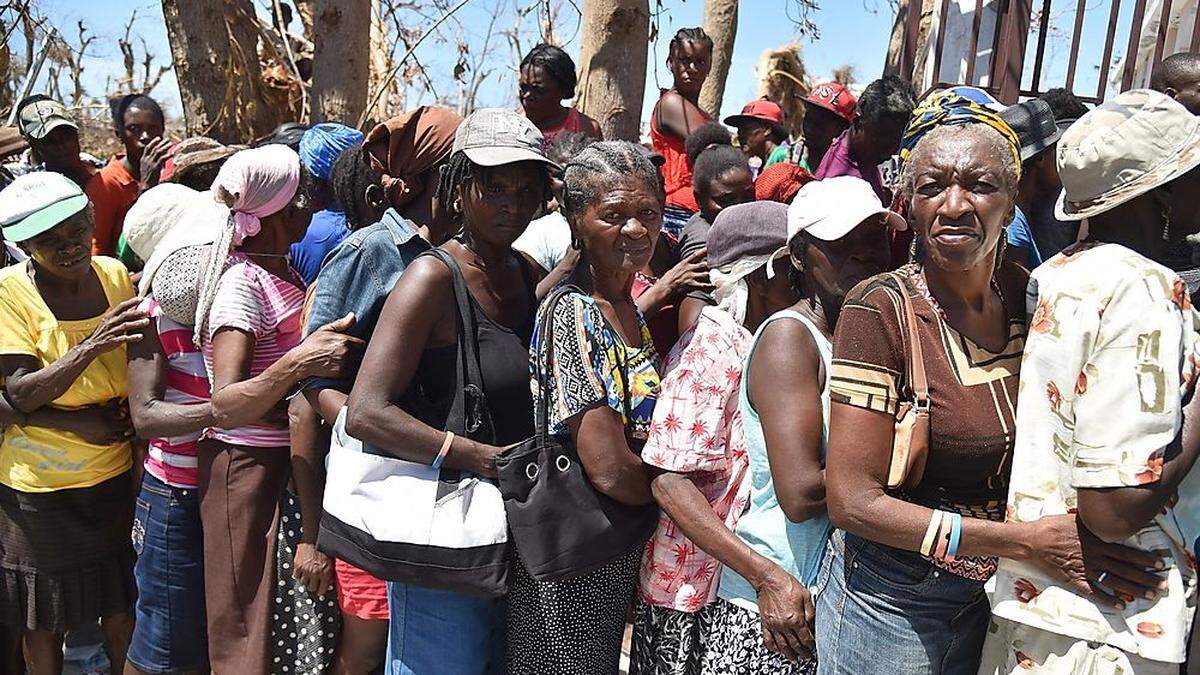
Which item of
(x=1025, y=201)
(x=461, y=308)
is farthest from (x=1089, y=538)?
(x=1025, y=201)

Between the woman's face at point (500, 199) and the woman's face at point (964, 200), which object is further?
the woman's face at point (500, 199)

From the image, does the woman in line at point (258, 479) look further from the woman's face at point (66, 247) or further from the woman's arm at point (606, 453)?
the woman's arm at point (606, 453)

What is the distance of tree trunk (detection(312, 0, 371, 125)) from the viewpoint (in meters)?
5.32

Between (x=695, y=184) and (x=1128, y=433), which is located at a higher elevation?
(x=695, y=184)

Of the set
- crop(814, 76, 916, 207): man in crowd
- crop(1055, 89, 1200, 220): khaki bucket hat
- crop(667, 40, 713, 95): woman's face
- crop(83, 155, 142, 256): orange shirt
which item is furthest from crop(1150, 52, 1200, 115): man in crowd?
crop(83, 155, 142, 256): orange shirt

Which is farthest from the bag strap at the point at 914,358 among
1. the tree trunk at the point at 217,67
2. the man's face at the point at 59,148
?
the tree trunk at the point at 217,67

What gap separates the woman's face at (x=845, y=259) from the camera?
2008 millimetres

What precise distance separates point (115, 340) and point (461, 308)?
124 cm

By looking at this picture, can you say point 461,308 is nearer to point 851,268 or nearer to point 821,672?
point 851,268

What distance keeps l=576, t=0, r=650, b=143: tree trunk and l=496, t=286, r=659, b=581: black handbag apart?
2.62 m

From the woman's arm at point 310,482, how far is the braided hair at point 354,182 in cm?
83

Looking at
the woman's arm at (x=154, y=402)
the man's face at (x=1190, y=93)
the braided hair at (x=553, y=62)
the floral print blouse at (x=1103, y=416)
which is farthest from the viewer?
the braided hair at (x=553, y=62)

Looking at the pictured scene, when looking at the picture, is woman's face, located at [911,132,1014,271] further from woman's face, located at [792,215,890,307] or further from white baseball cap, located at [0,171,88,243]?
white baseball cap, located at [0,171,88,243]

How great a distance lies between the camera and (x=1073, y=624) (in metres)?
1.62
